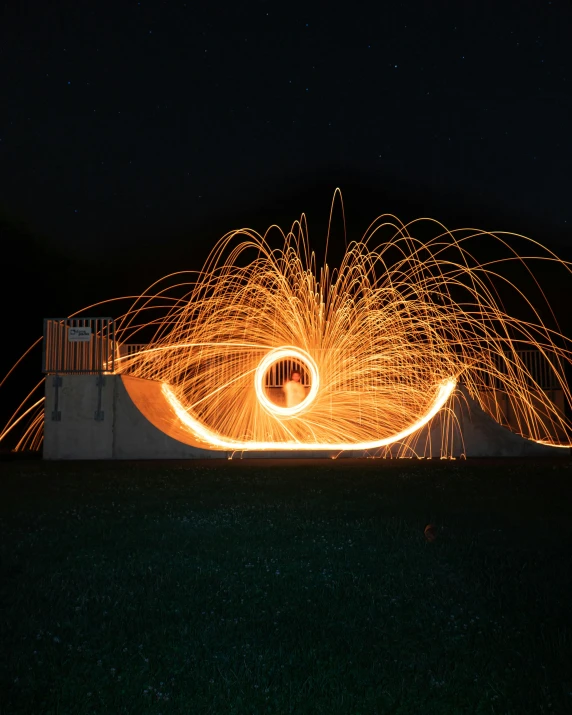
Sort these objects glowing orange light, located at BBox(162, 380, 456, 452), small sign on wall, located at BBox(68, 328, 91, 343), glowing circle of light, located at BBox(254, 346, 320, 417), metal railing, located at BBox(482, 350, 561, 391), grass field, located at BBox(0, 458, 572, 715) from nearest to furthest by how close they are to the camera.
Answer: grass field, located at BBox(0, 458, 572, 715) → glowing orange light, located at BBox(162, 380, 456, 452) → glowing circle of light, located at BBox(254, 346, 320, 417) → small sign on wall, located at BBox(68, 328, 91, 343) → metal railing, located at BBox(482, 350, 561, 391)

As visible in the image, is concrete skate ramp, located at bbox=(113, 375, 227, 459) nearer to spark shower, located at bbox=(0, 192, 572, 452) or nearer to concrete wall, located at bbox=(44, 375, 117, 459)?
concrete wall, located at bbox=(44, 375, 117, 459)

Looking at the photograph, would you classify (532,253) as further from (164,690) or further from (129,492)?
(164,690)

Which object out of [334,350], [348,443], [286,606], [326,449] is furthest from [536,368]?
[286,606]

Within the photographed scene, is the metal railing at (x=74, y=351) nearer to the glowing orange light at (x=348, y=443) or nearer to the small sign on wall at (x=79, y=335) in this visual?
the small sign on wall at (x=79, y=335)

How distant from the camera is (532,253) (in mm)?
36719

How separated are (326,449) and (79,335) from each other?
619cm


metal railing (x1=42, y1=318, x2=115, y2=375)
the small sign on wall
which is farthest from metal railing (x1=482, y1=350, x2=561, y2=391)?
the small sign on wall

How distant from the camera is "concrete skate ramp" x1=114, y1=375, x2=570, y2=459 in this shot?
15672mm

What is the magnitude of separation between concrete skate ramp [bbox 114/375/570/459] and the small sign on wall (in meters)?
1.32

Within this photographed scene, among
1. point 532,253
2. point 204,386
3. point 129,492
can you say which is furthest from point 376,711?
point 532,253

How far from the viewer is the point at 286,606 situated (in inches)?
177

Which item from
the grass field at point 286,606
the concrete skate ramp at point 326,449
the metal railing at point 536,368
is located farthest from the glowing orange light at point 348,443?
the metal railing at point 536,368

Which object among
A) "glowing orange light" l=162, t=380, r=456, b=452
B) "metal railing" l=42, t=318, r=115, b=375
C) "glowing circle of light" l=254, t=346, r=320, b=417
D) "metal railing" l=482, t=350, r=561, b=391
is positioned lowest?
"glowing orange light" l=162, t=380, r=456, b=452

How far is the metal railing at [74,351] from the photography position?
16547 millimetres
